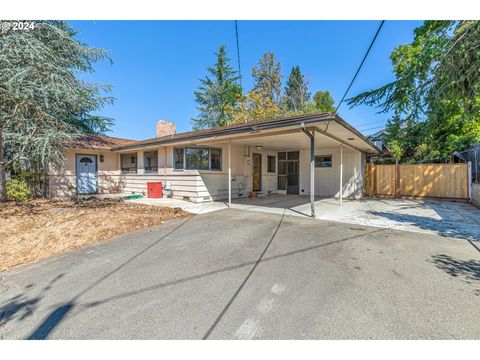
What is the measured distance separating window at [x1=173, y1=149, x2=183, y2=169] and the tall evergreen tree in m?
24.5

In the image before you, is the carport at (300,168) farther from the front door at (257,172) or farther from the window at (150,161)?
the window at (150,161)

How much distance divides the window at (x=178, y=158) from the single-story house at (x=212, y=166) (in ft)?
0.14

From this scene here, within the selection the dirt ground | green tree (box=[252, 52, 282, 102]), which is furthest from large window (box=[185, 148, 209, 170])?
green tree (box=[252, 52, 282, 102])

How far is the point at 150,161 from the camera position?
11320 millimetres

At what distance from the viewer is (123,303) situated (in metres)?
2.30

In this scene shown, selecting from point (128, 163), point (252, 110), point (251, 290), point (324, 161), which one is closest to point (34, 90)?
point (128, 163)

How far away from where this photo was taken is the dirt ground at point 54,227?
3913 millimetres

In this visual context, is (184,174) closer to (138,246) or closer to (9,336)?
(138,246)

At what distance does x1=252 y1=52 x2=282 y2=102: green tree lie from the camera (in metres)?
26.1

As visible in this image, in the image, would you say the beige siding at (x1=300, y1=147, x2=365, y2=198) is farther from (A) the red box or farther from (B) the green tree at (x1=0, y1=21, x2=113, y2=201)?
(B) the green tree at (x1=0, y1=21, x2=113, y2=201)

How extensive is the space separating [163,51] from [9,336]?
1205 centimetres

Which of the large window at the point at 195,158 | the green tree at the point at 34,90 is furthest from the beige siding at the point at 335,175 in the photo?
the green tree at the point at 34,90
